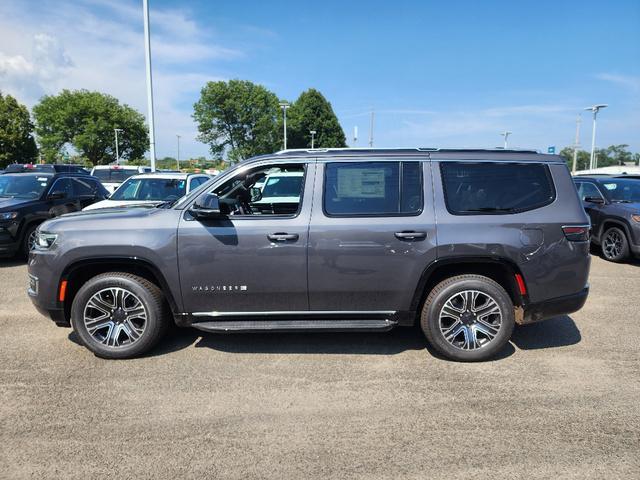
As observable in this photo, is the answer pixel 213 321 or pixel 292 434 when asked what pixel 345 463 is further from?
pixel 213 321

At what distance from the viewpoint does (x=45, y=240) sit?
4.10m

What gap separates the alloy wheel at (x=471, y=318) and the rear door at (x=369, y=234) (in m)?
0.40

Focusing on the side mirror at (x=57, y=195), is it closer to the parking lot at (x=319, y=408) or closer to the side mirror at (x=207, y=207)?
the parking lot at (x=319, y=408)

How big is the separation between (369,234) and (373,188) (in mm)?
450

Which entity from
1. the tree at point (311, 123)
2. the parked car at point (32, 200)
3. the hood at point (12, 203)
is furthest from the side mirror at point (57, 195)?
the tree at point (311, 123)

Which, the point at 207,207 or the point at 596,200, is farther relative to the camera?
the point at 596,200

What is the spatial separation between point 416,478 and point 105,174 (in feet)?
69.6

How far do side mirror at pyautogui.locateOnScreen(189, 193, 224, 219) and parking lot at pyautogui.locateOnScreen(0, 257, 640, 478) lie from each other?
1.35m

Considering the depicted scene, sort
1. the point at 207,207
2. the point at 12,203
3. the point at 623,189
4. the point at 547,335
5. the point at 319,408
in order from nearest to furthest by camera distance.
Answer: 1. the point at 319,408
2. the point at 207,207
3. the point at 547,335
4. the point at 12,203
5. the point at 623,189

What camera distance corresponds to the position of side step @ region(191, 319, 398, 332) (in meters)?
3.96

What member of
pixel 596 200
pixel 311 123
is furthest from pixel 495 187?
pixel 311 123

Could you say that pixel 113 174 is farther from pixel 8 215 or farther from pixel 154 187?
pixel 8 215

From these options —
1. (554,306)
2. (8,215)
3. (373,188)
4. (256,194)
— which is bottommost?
(554,306)

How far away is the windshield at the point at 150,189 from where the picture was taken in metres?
9.16
